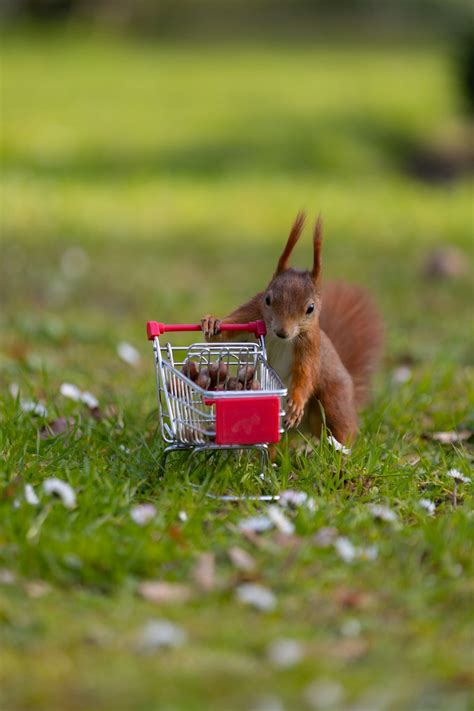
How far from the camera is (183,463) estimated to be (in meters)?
2.80

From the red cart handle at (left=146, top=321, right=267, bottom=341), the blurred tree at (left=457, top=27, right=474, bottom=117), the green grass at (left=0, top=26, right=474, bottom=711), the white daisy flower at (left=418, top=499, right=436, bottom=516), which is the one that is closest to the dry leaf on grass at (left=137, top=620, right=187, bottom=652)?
the green grass at (left=0, top=26, right=474, bottom=711)

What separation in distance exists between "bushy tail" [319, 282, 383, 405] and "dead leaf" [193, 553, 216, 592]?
1344mm

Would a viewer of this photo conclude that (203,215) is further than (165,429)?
Yes

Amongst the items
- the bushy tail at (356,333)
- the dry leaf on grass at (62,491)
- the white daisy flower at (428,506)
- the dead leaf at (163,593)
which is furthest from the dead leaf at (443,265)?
the dead leaf at (163,593)

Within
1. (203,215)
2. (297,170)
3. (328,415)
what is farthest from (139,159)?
(328,415)

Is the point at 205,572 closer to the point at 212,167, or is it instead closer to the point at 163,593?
the point at 163,593

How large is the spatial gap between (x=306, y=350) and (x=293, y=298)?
17 cm

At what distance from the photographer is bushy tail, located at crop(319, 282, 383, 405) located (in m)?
3.52

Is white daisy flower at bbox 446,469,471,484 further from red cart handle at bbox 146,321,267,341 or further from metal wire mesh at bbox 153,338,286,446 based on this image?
red cart handle at bbox 146,321,267,341

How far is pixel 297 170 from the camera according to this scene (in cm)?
982

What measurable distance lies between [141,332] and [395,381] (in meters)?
1.31

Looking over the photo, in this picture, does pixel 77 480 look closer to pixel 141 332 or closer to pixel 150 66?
pixel 141 332

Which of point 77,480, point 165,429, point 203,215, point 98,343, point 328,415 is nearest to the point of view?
point 77,480

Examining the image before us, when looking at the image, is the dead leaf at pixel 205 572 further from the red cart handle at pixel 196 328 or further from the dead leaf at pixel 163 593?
the red cart handle at pixel 196 328
